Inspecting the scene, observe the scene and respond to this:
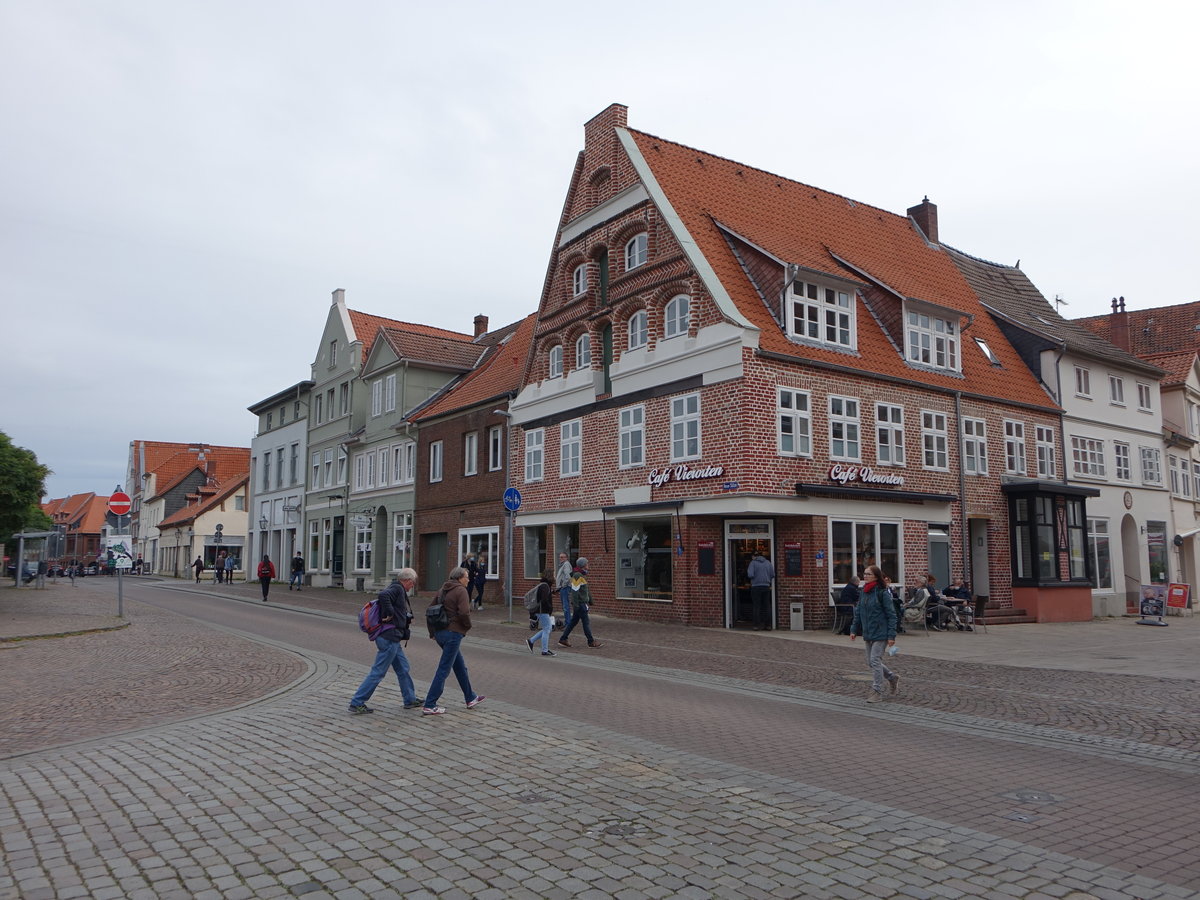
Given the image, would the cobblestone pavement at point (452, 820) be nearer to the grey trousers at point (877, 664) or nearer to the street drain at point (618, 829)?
the street drain at point (618, 829)

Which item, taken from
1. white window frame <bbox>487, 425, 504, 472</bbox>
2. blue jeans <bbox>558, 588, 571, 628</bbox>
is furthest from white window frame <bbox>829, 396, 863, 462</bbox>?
white window frame <bbox>487, 425, 504, 472</bbox>

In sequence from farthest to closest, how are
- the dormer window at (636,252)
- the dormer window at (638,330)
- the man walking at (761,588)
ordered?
the dormer window at (636,252) < the dormer window at (638,330) < the man walking at (761,588)

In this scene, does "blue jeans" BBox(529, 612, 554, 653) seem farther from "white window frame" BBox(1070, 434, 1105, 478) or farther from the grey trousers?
"white window frame" BBox(1070, 434, 1105, 478)

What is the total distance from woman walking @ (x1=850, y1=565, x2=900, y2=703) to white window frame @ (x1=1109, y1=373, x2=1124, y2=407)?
83.5 feet

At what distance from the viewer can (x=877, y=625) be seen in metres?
12.0

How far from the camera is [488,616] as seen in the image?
26.3 meters

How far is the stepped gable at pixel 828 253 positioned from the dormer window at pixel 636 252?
1437 millimetres

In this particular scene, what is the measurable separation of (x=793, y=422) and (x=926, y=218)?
16.8 metres

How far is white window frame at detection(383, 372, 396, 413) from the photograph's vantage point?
39969mm

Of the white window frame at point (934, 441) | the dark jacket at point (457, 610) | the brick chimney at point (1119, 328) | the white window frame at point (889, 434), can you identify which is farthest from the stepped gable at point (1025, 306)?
the dark jacket at point (457, 610)

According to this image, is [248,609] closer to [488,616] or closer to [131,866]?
[488,616]

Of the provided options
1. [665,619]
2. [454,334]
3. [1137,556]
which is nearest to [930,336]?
[665,619]

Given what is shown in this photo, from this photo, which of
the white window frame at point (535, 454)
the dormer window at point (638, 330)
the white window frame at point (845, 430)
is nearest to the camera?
the white window frame at point (845, 430)

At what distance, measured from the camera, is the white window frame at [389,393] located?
3997 centimetres
